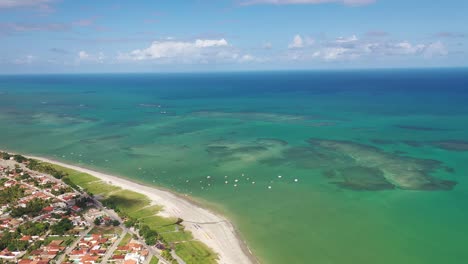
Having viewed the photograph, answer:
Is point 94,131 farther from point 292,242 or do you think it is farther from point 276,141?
point 292,242

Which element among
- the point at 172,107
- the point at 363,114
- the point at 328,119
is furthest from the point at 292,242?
the point at 172,107

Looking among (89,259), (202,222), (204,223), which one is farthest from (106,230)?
(204,223)

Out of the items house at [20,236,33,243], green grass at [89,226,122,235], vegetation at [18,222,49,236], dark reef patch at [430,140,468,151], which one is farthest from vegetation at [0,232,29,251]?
dark reef patch at [430,140,468,151]

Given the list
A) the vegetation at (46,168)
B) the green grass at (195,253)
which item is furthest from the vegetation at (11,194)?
the green grass at (195,253)

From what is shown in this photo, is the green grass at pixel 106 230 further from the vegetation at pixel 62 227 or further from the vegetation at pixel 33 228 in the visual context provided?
the vegetation at pixel 33 228

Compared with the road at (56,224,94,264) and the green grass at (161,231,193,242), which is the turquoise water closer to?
the green grass at (161,231,193,242)

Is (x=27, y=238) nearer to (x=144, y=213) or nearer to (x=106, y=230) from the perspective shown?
(x=106, y=230)
